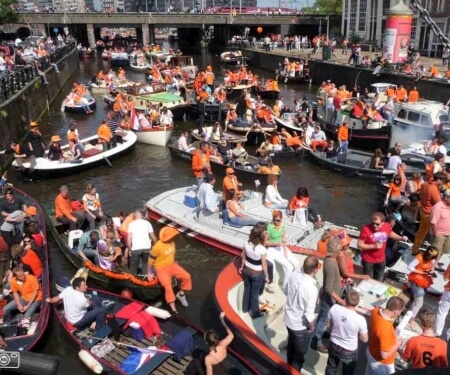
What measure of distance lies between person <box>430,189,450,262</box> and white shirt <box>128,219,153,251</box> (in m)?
5.76

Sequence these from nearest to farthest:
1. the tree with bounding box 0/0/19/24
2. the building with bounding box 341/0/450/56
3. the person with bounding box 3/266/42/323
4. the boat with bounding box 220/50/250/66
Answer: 1. the person with bounding box 3/266/42/323
2. the building with bounding box 341/0/450/56
3. the boat with bounding box 220/50/250/66
4. the tree with bounding box 0/0/19/24

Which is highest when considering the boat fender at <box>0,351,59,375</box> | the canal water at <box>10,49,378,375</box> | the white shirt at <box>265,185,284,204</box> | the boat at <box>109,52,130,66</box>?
the boat at <box>109,52,130,66</box>

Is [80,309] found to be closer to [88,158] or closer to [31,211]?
[31,211]

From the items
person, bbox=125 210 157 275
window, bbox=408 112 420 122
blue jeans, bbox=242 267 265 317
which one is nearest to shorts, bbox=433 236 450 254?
blue jeans, bbox=242 267 265 317

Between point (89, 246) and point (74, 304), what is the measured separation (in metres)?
2.62

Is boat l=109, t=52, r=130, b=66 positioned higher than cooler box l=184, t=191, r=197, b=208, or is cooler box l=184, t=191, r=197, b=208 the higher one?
boat l=109, t=52, r=130, b=66

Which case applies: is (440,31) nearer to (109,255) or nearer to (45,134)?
(45,134)

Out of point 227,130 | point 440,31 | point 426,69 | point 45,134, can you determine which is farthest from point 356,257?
point 440,31

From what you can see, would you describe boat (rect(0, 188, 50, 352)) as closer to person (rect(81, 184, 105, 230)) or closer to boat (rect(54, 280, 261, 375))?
boat (rect(54, 280, 261, 375))

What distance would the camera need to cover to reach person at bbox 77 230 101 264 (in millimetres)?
10352

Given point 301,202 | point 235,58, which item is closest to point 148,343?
point 301,202

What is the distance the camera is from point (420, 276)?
7324mm

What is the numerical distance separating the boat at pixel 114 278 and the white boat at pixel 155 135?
996cm

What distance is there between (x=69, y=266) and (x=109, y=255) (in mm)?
1758
